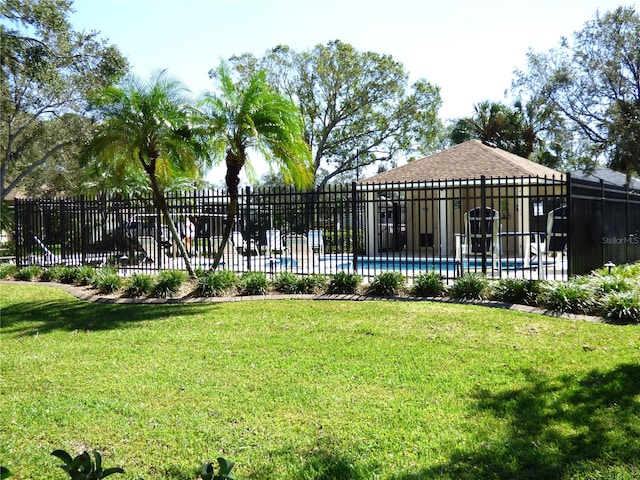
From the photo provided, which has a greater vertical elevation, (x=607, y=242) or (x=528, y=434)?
(x=607, y=242)

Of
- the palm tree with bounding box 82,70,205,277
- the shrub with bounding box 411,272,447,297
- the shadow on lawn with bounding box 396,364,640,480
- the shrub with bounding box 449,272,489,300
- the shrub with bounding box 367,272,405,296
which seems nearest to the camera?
the shadow on lawn with bounding box 396,364,640,480

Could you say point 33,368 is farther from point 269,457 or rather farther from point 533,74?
point 533,74

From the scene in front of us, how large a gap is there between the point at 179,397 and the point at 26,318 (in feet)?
17.6

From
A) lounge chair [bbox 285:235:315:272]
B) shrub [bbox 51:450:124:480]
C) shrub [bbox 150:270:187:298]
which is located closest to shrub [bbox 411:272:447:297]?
lounge chair [bbox 285:235:315:272]

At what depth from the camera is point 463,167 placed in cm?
2088

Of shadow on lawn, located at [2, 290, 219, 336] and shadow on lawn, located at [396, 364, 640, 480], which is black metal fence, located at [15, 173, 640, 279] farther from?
shadow on lawn, located at [396, 364, 640, 480]

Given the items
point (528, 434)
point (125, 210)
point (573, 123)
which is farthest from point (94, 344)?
point (573, 123)

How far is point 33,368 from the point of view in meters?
6.09

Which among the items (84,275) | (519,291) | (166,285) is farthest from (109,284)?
(519,291)

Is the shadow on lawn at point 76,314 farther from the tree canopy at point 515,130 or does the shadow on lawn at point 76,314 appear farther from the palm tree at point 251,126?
the tree canopy at point 515,130

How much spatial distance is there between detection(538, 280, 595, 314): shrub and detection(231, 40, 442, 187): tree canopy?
27202 millimetres

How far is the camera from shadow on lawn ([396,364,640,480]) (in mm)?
3547

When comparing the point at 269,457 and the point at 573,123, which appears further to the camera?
the point at 573,123

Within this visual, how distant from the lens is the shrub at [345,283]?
1045 cm
